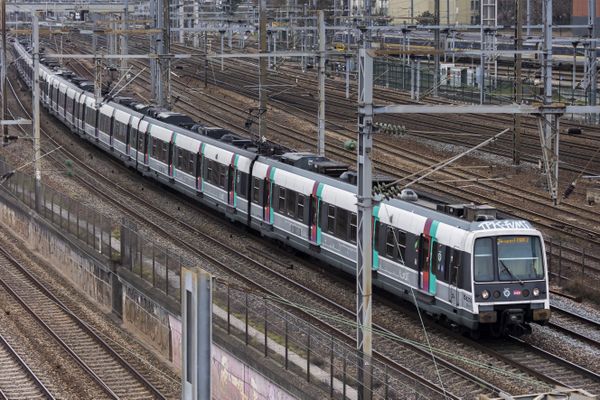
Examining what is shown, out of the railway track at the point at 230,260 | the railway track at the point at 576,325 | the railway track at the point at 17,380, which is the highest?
the railway track at the point at 230,260

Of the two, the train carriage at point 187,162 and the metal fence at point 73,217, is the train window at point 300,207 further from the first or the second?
the train carriage at point 187,162

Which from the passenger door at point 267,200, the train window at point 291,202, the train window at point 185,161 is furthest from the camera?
the train window at point 185,161

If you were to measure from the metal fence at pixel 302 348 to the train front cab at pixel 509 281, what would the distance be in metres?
4.52

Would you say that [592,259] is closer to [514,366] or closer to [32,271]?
[514,366]

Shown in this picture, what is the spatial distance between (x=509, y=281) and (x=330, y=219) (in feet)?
21.9

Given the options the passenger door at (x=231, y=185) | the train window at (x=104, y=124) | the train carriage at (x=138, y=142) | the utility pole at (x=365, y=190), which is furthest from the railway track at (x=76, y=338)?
the train window at (x=104, y=124)

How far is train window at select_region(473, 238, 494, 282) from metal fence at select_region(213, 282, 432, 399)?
4.44 metres

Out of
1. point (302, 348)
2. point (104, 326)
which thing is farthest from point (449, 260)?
point (104, 326)

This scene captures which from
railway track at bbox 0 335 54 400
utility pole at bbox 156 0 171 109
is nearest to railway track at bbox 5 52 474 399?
utility pole at bbox 156 0 171 109

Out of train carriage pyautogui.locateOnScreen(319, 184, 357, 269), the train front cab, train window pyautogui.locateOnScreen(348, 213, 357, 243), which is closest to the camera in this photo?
the train front cab

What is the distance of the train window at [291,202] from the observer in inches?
1198

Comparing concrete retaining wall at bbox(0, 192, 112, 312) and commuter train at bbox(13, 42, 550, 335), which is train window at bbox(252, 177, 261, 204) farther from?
concrete retaining wall at bbox(0, 192, 112, 312)

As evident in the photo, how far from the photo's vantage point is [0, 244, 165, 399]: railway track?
2211cm

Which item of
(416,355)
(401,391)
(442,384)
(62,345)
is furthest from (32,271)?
(401,391)
